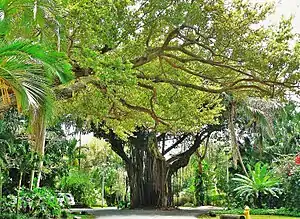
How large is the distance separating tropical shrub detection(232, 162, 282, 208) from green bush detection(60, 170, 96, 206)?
8.12 m

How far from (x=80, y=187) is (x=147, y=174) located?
4.57 m

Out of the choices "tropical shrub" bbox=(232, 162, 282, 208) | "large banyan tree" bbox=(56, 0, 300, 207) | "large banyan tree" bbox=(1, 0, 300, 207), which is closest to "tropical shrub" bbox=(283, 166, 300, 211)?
"tropical shrub" bbox=(232, 162, 282, 208)

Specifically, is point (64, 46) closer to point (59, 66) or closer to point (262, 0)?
point (59, 66)

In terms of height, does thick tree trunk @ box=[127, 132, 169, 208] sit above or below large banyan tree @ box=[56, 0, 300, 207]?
below

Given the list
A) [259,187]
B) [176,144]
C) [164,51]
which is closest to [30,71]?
[164,51]

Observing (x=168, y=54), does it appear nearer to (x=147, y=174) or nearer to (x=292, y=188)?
(x=292, y=188)

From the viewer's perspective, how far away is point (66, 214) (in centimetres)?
1295

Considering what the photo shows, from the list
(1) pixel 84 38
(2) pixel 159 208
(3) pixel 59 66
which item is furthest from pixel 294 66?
(2) pixel 159 208

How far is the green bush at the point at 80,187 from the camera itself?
2077cm

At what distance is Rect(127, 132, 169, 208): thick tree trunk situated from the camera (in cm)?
1888

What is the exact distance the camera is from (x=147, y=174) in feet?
62.9

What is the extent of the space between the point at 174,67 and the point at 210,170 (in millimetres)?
14677

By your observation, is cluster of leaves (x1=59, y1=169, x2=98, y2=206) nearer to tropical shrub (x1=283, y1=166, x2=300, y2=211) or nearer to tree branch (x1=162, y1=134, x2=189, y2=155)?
tree branch (x1=162, y1=134, x2=189, y2=155)

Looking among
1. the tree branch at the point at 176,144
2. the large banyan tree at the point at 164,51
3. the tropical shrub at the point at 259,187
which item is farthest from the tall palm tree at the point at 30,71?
the tree branch at the point at 176,144
